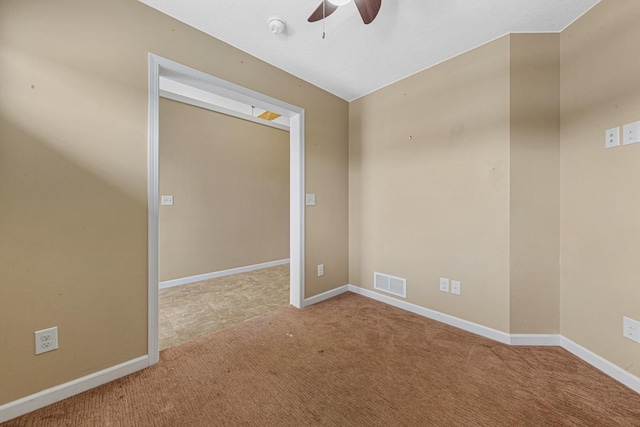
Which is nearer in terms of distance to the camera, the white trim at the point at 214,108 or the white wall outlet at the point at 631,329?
the white wall outlet at the point at 631,329

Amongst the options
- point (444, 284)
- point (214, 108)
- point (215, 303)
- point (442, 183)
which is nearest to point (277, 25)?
point (442, 183)

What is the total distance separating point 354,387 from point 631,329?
172 centimetres

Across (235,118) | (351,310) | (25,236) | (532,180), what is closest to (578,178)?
(532,180)

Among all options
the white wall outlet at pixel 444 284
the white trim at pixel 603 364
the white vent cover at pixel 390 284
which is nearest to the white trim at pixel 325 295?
the white vent cover at pixel 390 284

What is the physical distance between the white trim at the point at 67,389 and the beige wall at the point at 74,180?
0.12 ft

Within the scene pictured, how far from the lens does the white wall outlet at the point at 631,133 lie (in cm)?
142

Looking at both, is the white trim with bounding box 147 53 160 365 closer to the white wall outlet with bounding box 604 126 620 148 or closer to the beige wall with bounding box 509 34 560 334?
the beige wall with bounding box 509 34 560 334

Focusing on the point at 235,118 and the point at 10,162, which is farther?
the point at 235,118

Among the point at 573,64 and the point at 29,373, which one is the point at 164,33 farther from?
the point at 573,64

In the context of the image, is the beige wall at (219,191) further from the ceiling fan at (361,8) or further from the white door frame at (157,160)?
the ceiling fan at (361,8)

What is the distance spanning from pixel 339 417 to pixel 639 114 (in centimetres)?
244

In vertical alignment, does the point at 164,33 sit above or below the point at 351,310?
above

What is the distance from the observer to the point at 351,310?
2551mm

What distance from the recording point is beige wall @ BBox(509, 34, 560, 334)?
189cm
